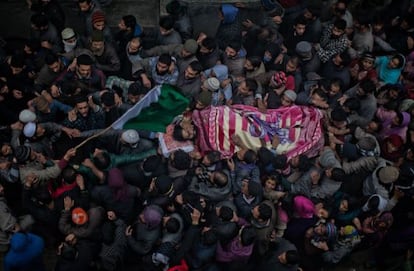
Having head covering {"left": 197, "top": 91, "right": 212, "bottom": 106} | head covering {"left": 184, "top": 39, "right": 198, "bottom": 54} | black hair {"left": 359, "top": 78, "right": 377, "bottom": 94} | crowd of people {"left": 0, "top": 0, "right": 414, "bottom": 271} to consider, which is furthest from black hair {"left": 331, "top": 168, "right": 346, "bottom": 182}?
head covering {"left": 184, "top": 39, "right": 198, "bottom": 54}

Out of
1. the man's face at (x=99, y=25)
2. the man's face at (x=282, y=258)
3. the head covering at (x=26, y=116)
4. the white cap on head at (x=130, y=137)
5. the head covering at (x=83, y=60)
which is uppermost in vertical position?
the man's face at (x=99, y=25)

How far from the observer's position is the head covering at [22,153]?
646 cm

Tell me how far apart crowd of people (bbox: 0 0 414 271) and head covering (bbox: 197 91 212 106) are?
0.06ft

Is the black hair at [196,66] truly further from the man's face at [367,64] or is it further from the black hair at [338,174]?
the man's face at [367,64]

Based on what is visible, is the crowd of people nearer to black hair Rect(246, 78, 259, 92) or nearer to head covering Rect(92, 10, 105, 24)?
black hair Rect(246, 78, 259, 92)

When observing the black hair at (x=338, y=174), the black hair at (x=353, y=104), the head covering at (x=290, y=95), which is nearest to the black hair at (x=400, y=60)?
the black hair at (x=353, y=104)

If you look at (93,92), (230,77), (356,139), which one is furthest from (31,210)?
(356,139)

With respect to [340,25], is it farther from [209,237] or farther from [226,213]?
[209,237]

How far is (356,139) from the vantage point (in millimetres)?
7570

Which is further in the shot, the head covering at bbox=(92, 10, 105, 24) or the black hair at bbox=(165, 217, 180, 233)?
the head covering at bbox=(92, 10, 105, 24)

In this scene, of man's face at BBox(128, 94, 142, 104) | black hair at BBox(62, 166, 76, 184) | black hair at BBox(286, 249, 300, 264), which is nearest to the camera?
black hair at BBox(286, 249, 300, 264)

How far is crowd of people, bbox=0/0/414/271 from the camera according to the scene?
6398 mm

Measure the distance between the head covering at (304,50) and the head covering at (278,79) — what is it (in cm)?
63

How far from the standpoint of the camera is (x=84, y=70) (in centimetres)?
748
